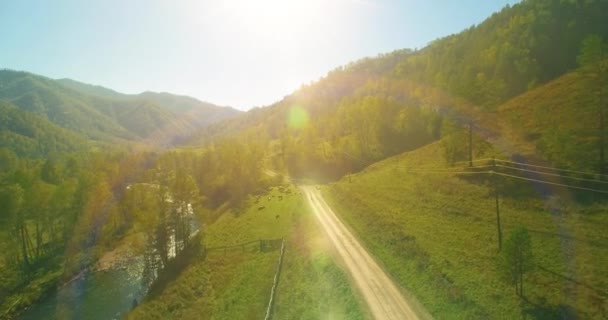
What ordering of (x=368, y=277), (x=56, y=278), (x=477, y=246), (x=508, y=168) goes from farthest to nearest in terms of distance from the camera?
(x=56, y=278), (x=508, y=168), (x=477, y=246), (x=368, y=277)

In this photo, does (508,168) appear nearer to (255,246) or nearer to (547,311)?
(547,311)

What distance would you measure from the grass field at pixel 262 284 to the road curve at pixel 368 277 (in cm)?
143

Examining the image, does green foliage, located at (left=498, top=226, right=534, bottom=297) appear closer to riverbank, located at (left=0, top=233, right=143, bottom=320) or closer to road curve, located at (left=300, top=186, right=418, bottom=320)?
road curve, located at (left=300, top=186, right=418, bottom=320)

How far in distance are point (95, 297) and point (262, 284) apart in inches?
1103

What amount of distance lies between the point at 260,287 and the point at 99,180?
47.0 meters

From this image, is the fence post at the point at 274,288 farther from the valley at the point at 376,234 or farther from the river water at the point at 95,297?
the river water at the point at 95,297

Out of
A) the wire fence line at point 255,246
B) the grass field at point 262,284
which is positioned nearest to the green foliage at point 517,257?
the grass field at point 262,284

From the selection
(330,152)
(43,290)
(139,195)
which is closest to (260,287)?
(43,290)

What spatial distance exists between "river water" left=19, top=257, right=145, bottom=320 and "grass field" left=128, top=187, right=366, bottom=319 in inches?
283

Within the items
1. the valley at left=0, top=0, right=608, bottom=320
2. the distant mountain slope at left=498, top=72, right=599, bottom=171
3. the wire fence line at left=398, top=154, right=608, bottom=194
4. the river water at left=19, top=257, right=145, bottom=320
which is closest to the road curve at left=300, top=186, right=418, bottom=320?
the valley at left=0, top=0, right=608, bottom=320

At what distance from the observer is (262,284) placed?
127 feet

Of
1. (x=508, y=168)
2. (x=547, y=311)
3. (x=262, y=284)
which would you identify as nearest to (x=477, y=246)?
(x=547, y=311)

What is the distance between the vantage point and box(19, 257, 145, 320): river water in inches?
1706

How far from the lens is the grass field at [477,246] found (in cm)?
2466
